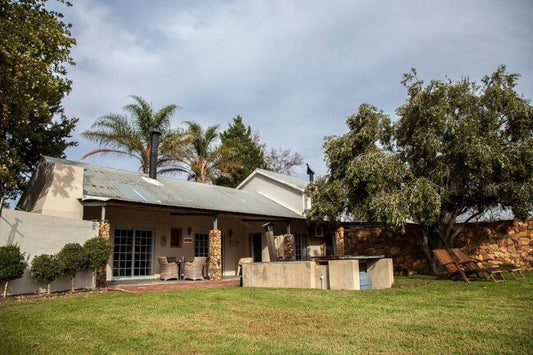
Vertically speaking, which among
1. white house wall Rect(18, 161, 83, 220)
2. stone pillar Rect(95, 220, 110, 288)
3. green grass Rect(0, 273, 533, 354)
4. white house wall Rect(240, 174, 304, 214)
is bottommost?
green grass Rect(0, 273, 533, 354)

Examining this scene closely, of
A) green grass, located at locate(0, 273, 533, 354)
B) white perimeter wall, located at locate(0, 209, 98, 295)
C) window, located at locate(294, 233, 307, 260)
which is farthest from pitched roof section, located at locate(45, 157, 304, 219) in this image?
green grass, located at locate(0, 273, 533, 354)

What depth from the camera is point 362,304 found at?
7.74 meters

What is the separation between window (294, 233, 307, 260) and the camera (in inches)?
864

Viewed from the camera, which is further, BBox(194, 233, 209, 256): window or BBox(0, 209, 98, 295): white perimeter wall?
BBox(194, 233, 209, 256): window

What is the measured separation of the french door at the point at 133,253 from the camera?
571 inches

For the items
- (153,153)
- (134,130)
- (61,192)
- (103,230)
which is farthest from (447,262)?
(134,130)

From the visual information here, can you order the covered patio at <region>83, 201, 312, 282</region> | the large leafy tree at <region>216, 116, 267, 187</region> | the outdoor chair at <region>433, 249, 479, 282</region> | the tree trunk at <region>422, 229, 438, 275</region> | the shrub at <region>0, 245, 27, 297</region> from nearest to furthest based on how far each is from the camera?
the shrub at <region>0, 245, 27, 297</region> → the outdoor chair at <region>433, 249, 479, 282</region> → the covered patio at <region>83, 201, 312, 282</region> → the tree trunk at <region>422, 229, 438, 275</region> → the large leafy tree at <region>216, 116, 267, 187</region>

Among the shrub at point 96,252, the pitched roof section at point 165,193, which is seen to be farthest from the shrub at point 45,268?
the pitched roof section at point 165,193

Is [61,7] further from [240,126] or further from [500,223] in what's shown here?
[240,126]

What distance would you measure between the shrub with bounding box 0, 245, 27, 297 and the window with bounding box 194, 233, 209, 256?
28.2 feet

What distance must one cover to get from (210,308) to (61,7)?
947 cm

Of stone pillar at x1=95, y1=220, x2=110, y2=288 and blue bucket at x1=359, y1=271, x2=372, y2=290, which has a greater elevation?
stone pillar at x1=95, y1=220, x2=110, y2=288

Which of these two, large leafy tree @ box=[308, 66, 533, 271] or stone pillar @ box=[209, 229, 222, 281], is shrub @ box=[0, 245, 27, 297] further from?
large leafy tree @ box=[308, 66, 533, 271]

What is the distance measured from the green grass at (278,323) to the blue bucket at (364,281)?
118cm
